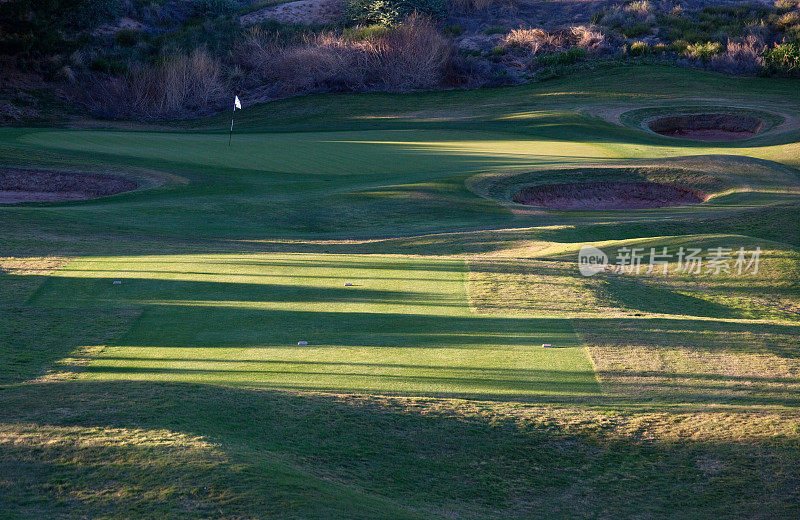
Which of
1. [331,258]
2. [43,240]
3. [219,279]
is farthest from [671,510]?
[43,240]

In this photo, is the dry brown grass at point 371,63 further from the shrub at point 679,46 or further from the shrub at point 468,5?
the shrub at point 679,46

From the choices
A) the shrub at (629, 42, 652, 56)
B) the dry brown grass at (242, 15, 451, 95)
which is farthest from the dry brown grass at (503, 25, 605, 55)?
the dry brown grass at (242, 15, 451, 95)

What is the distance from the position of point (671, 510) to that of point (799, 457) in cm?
142

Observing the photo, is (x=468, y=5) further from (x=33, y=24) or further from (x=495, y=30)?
(x=33, y=24)

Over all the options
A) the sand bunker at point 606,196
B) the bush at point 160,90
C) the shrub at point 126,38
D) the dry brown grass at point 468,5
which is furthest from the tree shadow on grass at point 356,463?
the dry brown grass at point 468,5

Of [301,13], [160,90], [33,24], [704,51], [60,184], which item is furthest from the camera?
[301,13]

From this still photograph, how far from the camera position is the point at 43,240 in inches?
564

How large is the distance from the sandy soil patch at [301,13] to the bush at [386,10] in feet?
14.6

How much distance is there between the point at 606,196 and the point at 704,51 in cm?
2723

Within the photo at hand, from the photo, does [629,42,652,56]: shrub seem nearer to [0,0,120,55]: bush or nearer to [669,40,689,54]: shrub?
[669,40,689,54]: shrub

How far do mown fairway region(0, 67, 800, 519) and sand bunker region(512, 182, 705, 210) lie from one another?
3.68 m

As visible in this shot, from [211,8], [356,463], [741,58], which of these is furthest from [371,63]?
[356,463]

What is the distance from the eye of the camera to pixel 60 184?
2270 cm

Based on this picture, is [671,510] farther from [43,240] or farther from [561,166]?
[561,166]
